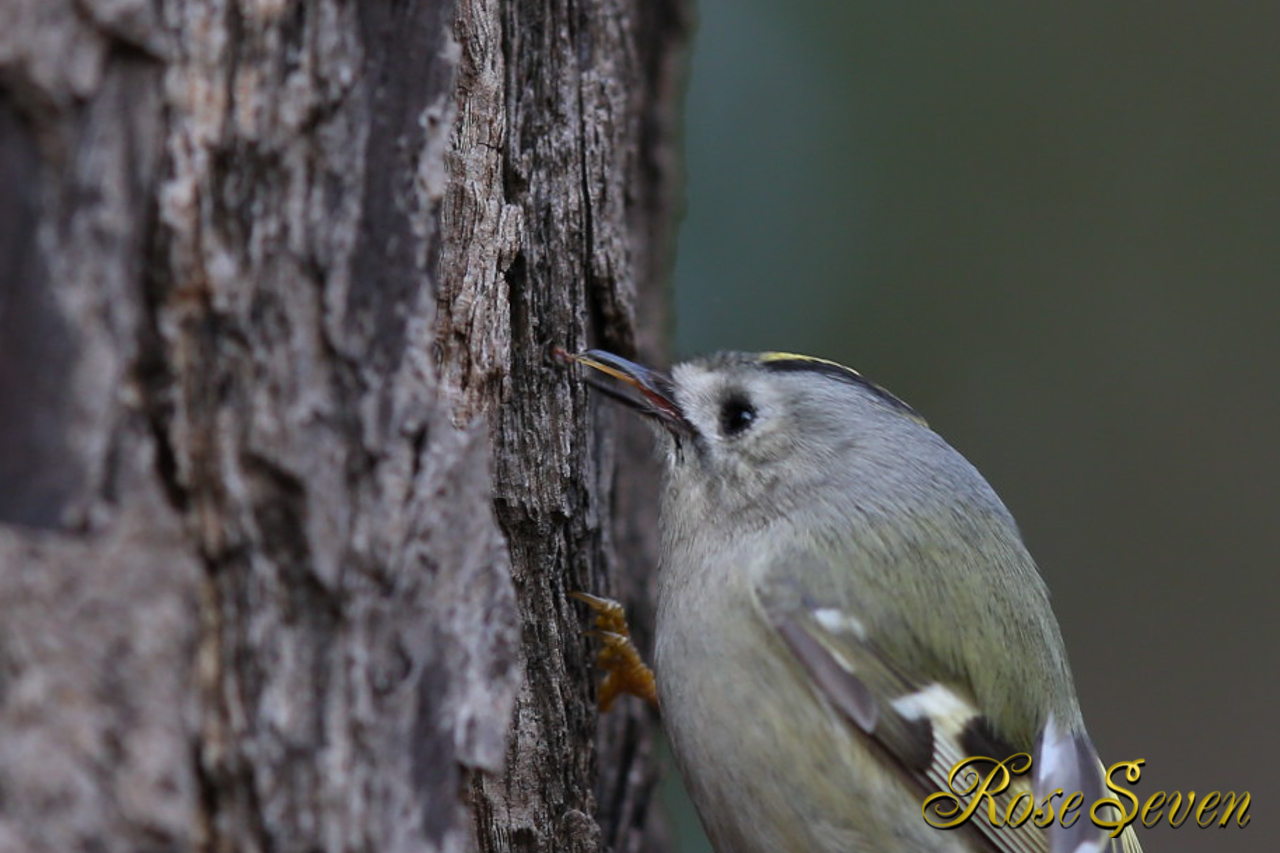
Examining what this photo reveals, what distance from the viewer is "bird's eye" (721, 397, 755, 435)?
191 cm

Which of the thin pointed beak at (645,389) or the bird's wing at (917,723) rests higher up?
the thin pointed beak at (645,389)

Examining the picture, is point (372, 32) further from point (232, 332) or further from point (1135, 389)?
point (1135, 389)

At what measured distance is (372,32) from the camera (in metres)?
1.17

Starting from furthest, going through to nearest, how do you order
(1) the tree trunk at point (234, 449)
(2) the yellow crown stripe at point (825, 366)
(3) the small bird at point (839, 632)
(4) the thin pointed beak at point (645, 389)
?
(2) the yellow crown stripe at point (825, 366) → (4) the thin pointed beak at point (645, 389) → (3) the small bird at point (839, 632) → (1) the tree trunk at point (234, 449)

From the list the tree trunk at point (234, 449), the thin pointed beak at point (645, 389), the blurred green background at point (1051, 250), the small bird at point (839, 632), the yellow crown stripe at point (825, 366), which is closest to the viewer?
the tree trunk at point (234, 449)

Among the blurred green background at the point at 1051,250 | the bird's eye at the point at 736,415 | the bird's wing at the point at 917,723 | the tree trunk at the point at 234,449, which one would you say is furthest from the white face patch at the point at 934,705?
the blurred green background at the point at 1051,250

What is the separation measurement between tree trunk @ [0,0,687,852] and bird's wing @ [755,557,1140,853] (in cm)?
51

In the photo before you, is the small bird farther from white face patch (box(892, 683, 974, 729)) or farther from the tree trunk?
the tree trunk

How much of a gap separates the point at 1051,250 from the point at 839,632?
282cm

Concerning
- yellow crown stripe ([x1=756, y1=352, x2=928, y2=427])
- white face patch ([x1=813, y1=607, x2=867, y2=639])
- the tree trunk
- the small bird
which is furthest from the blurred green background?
the tree trunk

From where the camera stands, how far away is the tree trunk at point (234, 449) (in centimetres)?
94

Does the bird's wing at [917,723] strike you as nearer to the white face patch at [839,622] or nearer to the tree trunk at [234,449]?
the white face patch at [839,622]

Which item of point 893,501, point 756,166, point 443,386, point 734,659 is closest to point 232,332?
point 443,386

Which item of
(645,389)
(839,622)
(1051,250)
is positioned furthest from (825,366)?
(1051,250)
